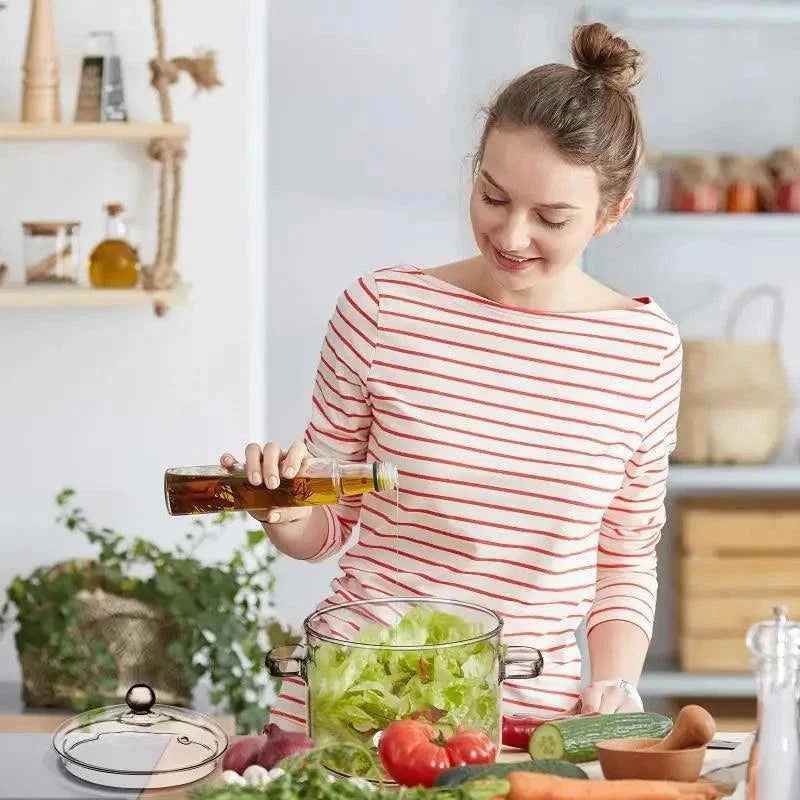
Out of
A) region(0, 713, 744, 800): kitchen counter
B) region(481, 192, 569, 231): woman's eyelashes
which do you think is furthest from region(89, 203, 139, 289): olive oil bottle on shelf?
region(0, 713, 744, 800): kitchen counter

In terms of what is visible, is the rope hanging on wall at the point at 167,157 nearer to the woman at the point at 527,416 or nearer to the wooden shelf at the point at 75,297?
the wooden shelf at the point at 75,297

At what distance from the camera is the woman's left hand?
4.51 feet

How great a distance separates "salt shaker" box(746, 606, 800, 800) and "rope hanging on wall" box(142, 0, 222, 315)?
6.24 feet

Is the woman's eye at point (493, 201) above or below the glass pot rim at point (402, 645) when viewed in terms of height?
above

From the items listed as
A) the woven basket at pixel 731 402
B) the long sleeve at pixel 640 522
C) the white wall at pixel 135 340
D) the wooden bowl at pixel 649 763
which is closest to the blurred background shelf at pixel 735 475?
the woven basket at pixel 731 402

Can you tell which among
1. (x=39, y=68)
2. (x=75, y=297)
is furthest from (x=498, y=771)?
(x=39, y=68)

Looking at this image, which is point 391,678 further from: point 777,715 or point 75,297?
point 75,297

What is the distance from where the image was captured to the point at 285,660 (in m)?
1.25

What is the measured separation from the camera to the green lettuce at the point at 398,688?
118 cm

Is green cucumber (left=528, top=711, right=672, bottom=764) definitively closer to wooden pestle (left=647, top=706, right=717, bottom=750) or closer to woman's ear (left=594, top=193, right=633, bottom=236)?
wooden pestle (left=647, top=706, right=717, bottom=750)

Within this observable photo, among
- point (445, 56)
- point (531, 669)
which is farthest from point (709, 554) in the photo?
point (531, 669)

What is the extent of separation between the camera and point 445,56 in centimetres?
339

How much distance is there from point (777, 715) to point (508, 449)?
565mm

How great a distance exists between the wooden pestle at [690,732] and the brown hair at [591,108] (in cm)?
62
